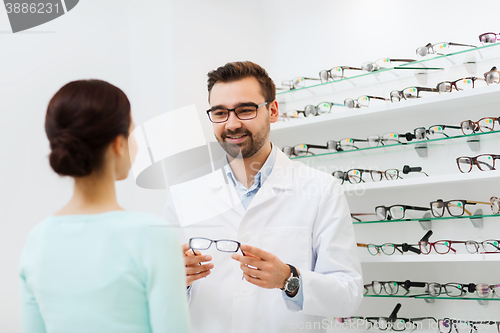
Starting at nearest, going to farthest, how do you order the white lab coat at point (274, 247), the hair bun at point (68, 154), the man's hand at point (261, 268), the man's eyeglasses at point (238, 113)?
the hair bun at point (68, 154), the man's hand at point (261, 268), the white lab coat at point (274, 247), the man's eyeglasses at point (238, 113)

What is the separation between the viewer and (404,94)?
1756mm

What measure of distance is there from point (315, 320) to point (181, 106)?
869 mm

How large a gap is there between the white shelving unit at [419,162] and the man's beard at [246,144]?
20.2 inches

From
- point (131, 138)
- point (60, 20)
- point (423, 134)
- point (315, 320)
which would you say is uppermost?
point (60, 20)

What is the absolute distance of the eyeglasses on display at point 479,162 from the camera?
1.58 metres

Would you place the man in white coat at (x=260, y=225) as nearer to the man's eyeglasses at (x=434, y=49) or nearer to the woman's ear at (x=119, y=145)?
the woman's ear at (x=119, y=145)

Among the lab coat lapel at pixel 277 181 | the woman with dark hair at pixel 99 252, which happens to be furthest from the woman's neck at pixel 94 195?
the lab coat lapel at pixel 277 181

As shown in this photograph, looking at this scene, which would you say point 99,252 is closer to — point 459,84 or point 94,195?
point 94,195

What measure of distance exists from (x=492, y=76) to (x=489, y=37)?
153 mm

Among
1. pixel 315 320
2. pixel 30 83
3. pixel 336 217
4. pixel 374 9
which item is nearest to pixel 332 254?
pixel 336 217

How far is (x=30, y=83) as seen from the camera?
3.66 feet

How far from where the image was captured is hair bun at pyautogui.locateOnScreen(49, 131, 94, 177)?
559 millimetres

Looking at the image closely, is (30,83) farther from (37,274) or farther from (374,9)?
(374,9)

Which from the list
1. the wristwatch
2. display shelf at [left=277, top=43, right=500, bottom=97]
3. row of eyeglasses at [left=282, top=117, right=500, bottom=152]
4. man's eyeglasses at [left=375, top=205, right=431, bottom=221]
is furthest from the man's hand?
display shelf at [left=277, top=43, right=500, bottom=97]
